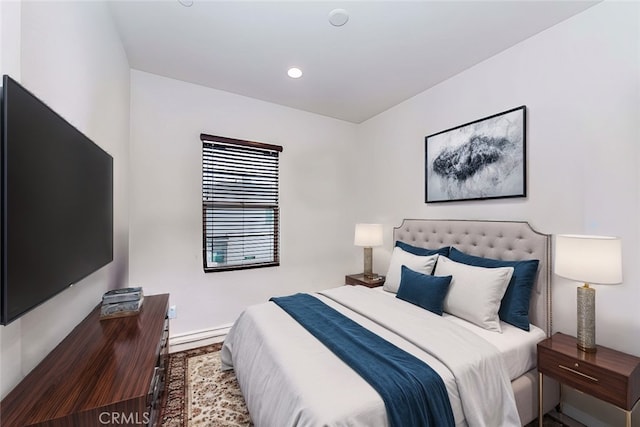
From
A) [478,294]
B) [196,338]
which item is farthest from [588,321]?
[196,338]

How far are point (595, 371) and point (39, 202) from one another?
8.99 feet

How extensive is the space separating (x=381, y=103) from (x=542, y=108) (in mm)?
1740

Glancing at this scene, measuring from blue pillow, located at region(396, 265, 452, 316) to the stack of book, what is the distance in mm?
2069

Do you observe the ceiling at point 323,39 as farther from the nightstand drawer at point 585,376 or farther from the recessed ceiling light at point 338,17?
the nightstand drawer at point 585,376

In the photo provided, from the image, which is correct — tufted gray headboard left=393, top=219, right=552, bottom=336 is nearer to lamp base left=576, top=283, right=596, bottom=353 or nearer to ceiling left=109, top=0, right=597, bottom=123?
lamp base left=576, top=283, right=596, bottom=353

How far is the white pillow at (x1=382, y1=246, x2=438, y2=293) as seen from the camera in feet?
8.15

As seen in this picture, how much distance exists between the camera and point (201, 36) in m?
2.23

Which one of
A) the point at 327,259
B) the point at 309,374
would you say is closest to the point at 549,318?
the point at 309,374

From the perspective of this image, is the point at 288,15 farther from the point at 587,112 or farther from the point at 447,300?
the point at 447,300

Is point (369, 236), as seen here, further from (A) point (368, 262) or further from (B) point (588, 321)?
(B) point (588, 321)

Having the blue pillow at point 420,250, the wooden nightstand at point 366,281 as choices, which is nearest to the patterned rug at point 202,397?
the blue pillow at point 420,250

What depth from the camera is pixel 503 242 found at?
2.29 meters

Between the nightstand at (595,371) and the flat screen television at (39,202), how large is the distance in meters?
2.56

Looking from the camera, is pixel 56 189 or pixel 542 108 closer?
pixel 56 189
